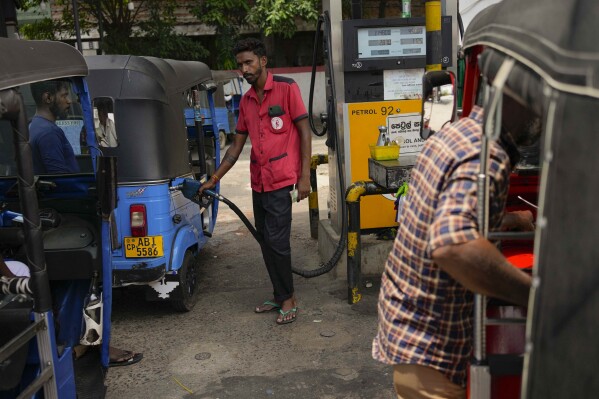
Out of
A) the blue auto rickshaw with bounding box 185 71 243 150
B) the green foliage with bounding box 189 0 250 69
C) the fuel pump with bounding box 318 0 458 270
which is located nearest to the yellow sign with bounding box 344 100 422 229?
the fuel pump with bounding box 318 0 458 270

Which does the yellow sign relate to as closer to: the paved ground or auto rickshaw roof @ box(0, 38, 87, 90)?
the paved ground

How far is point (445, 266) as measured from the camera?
1.80 meters

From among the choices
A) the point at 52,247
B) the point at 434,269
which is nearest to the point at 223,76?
the point at 52,247

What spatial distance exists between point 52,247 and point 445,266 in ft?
9.04

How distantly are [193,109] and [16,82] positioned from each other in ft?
11.7

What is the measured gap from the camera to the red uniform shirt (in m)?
4.87

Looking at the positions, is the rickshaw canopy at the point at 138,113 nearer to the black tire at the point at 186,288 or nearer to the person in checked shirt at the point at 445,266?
the black tire at the point at 186,288

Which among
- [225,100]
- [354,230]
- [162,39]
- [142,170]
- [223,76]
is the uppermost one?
[162,39]

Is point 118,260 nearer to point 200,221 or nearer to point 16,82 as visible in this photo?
point 200,221

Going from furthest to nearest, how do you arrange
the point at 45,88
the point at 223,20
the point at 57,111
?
the point at 223,20 → the point at 57,111 → the point at 45,88

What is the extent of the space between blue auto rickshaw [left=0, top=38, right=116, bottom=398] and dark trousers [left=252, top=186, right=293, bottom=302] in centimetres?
138

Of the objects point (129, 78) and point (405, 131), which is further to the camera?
point (405, 131)

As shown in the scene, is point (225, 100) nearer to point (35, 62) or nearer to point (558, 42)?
point (35, 62)

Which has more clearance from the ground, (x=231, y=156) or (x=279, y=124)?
(x=279, y=124)
